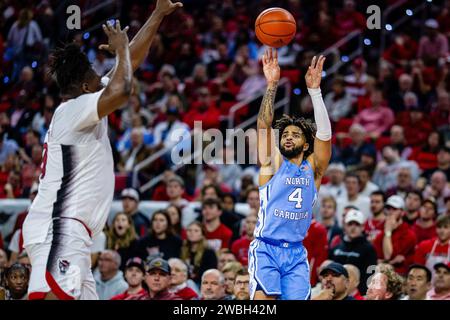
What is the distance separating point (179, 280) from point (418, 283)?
97.2 inches

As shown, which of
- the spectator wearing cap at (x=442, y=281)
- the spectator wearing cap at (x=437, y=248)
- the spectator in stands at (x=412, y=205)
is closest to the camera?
the spectator wearing cap at (x=442, y=281)

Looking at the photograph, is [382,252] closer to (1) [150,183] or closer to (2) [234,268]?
(2) [234,268]

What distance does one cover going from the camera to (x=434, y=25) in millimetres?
16562

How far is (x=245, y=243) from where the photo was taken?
10906 millimetres

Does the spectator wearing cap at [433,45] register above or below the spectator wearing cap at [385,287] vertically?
above

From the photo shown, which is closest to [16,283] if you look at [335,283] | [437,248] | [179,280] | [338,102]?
[179,280]

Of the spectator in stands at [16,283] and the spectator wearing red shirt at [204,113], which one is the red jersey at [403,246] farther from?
the spectator wearing red shirt at [204,113]

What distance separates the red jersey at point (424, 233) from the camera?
1105cm

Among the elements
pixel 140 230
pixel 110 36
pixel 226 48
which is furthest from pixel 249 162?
pixel 110 36

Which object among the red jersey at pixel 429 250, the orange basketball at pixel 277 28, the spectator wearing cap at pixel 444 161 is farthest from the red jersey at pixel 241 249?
the orange basketball at pixel 277 28

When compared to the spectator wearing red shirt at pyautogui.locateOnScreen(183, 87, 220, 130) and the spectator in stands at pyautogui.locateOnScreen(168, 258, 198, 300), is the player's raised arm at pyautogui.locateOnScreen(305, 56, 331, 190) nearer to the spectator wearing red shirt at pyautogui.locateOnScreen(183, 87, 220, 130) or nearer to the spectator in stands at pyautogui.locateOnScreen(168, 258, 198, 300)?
the spectator in stands at pyautogui.locateOnScreen(168, 258, 198, 300)

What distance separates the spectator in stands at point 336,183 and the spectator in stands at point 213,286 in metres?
3.29

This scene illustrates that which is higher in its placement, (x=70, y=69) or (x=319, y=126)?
(x=70, y=69)

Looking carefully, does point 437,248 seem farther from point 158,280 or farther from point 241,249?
point 158,280
